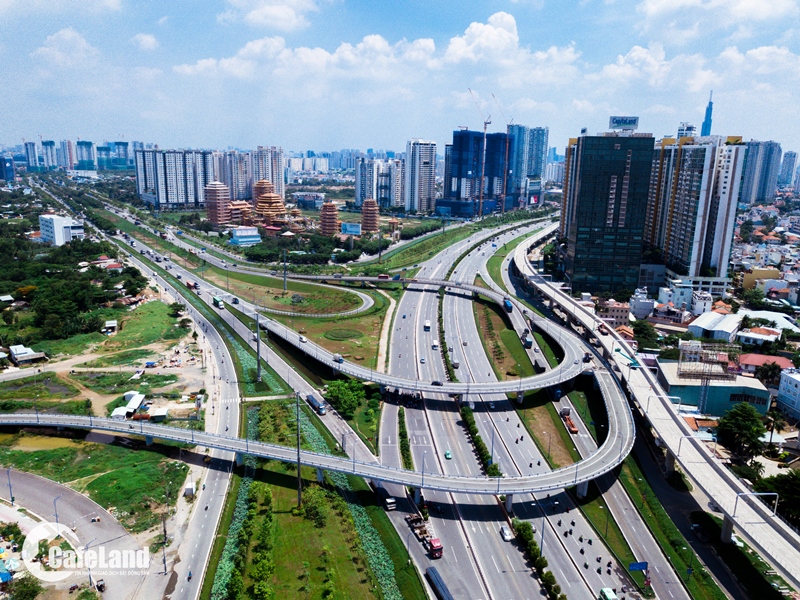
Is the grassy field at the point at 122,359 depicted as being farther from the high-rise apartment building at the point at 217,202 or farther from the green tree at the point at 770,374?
the high-rise apartment building at the point at 217,202

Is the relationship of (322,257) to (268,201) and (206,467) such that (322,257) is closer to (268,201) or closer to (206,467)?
(268,201)

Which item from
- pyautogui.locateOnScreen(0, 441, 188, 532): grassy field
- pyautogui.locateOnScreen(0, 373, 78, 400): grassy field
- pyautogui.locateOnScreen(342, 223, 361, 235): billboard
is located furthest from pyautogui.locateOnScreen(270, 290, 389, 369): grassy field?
pyautogui.locateOnScreen(342, 223, 361, 235): billboard

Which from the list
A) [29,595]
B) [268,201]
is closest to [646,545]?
[29,595]

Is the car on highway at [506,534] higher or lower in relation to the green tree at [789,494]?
lower

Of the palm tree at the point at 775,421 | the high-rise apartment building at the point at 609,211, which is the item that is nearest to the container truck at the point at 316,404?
the palm tree at the point at 775,421

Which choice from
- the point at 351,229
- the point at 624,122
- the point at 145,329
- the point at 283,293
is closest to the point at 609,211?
the point at 624,122

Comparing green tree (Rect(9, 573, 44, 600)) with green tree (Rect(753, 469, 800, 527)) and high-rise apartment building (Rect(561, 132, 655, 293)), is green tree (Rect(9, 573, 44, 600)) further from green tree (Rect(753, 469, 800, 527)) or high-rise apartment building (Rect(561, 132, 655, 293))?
high-rise apartment building (Rect(561, 132, 655, 293))

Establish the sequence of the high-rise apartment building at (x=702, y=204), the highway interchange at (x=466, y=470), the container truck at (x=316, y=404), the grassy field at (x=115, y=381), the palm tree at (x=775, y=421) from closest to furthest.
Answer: the highway interchange at (x=466, y=470)
the palm tree at (x=775, y=421)
the container truck at (x=316, y=404)
the grassy field at (x=115, y=381)
the high-rise apartment building at (x=702, y=204)

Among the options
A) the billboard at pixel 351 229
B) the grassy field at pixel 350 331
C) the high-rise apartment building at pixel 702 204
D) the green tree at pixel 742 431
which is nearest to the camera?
the green tree at pixel 742 431
